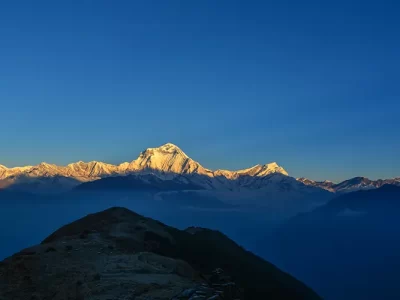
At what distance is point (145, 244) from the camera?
8894 cm

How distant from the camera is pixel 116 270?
55.6 metres

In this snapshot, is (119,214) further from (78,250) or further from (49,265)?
(49,265)

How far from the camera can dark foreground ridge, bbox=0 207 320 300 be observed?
152 ft

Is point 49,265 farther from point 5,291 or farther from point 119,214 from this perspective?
point 119,214

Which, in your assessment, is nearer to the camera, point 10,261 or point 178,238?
point 10,261

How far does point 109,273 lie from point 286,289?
307 ft

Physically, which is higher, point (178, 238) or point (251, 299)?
point (178, 238)

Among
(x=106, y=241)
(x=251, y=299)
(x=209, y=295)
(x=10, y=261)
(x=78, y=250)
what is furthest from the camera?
(x=251, y=299)

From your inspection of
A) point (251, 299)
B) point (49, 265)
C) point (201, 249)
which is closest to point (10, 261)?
point (49, 265)

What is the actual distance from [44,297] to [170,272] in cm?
1865

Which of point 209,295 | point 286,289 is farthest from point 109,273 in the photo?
point 286,289

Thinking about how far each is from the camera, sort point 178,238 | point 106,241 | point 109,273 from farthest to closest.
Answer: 1. point 178,238
2. point 106,241
3. point 109,273

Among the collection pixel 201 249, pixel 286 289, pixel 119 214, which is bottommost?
pixel 286 289

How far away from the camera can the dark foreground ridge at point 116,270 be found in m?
46.4
